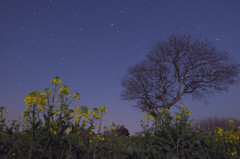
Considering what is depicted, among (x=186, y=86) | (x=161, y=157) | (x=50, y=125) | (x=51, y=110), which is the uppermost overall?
(x=186, y=86)

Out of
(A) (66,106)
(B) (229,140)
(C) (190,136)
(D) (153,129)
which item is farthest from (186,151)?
(B) (229,140)

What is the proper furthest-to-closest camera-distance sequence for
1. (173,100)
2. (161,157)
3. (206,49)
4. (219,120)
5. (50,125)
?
(219,120) < (173,100) < (206,49) < (161,157) < (50,125)

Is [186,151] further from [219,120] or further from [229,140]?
[219,120]

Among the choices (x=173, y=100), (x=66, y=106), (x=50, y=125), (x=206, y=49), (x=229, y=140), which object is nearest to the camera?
(x=50, y=125)

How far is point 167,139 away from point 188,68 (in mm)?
17287

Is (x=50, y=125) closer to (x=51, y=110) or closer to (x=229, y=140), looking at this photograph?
(x=51, y=110)

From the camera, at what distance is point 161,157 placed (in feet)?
12.1

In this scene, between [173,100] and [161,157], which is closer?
[161,157]

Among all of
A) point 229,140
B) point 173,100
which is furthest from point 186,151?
point 173,100

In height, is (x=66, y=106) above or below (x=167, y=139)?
above

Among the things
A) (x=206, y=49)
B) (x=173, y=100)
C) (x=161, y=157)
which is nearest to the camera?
(x=161, y=157)

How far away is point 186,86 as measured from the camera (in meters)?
19.8

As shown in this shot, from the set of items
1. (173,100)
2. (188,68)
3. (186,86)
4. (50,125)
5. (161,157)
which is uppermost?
(188,68)

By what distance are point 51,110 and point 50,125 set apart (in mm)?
214
